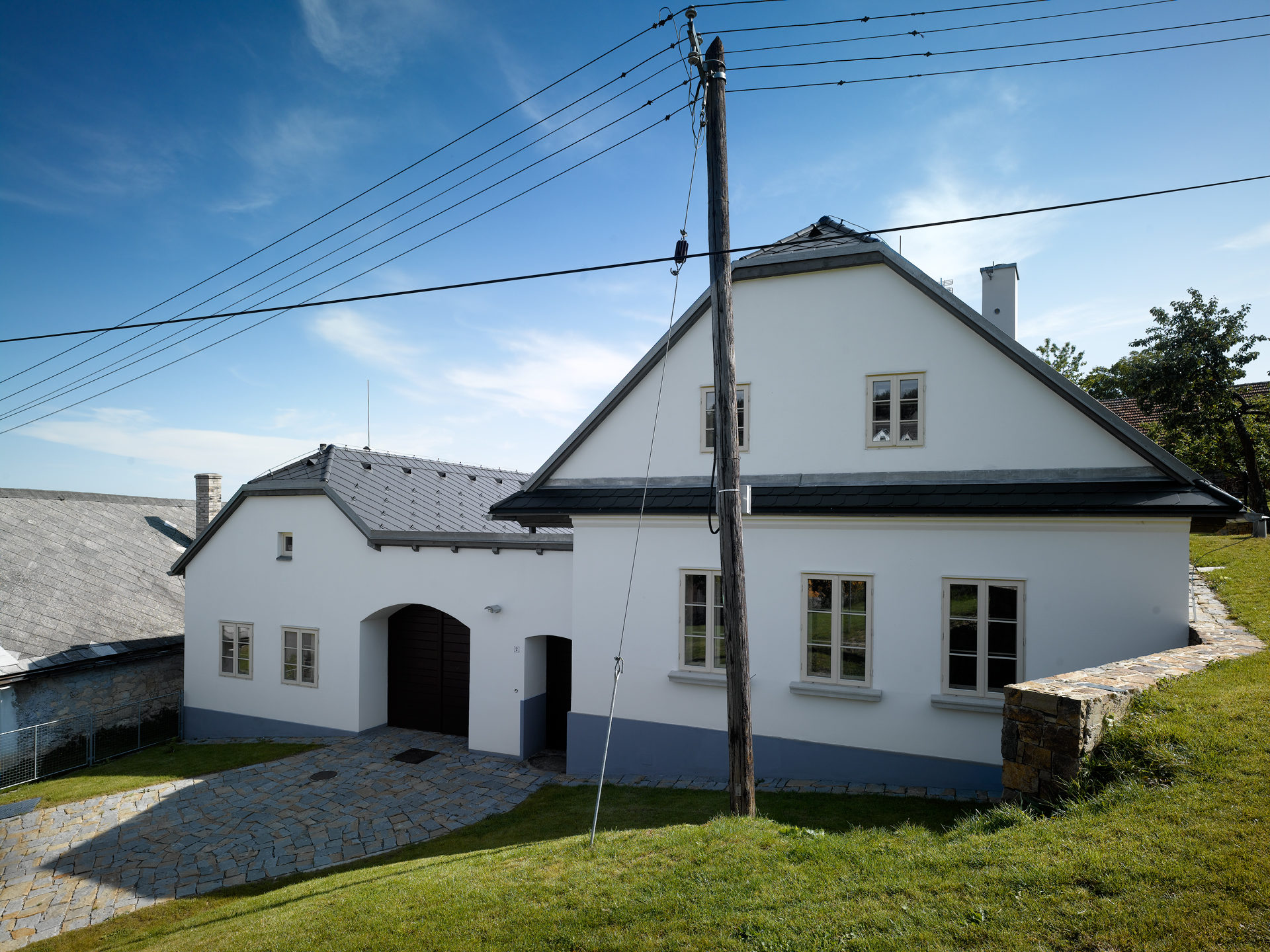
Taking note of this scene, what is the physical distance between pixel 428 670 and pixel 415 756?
2.26m

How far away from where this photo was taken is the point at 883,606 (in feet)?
31.6

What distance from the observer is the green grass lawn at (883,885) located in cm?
396

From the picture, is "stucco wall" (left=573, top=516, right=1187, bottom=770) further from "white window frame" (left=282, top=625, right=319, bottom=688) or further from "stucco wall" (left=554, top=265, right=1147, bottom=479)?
"white window frame" (left=282, top=625, right=319, bottom=688)

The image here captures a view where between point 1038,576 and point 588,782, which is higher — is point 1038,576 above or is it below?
above

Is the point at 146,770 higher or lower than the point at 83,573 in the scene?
lower

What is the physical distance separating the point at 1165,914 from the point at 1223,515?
6.12 m

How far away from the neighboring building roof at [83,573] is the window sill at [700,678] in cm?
1575

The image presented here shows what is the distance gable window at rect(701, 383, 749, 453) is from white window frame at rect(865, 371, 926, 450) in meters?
1.85

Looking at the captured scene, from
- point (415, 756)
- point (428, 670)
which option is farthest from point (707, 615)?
point (428, 670)

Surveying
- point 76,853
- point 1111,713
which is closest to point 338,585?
point 76,853

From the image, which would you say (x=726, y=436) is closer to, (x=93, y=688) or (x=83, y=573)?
(x=93, y=688)

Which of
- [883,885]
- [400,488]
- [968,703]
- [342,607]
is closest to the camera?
[883,885]

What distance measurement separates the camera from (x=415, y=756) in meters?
13.5

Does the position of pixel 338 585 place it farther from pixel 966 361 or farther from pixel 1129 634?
pixel 1129 634
